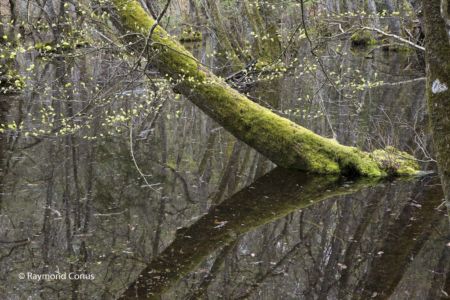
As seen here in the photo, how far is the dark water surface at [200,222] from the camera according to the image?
16.5ft

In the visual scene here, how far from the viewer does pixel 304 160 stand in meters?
8.09

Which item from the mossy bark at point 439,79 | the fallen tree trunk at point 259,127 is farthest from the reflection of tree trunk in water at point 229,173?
the mossy bark at point 439,79

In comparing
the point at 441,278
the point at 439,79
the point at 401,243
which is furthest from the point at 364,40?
the point at 439,79

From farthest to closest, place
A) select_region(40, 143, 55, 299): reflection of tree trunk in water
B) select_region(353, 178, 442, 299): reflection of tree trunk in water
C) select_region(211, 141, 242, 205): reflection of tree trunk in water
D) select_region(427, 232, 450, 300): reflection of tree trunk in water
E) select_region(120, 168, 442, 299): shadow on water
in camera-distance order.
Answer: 1. select_region(211, 141, 242, 205): reflection of tree trunk in water
2. select_region(40, 143, 55, 299): reflection of tree trunk in water
3. select_region(120, 168, 442, 299): shadow on water
4. select_region(353, 178, 442, 299): reflection of tree trunk in water
5. select_region(427, 232, 450, 300): reflection of tree trunk in water

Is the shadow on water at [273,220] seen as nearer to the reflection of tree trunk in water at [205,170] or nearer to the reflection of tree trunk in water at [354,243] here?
the reflection of tree trunk in water at [354,243]

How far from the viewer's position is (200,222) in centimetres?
646

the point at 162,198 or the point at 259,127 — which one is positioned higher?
the point at 259,127

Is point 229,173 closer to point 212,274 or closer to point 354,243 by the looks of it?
point 354,243

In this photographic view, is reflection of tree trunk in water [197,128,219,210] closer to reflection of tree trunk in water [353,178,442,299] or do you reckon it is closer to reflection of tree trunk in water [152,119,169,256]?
reflection of tree trunk in water [152,119,169,256]

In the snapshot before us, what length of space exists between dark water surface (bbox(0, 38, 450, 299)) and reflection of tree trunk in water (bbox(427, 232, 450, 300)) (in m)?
0.02

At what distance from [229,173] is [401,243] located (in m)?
3.20

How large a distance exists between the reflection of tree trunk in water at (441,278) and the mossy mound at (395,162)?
7.31ft

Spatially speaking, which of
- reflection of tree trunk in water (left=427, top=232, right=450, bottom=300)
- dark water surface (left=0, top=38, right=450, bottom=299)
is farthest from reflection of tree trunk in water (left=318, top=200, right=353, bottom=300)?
reflection of tree trunk in water (left=427, top=232, right=450, bottom=300)

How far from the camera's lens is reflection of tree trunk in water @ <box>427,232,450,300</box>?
15.9ft
